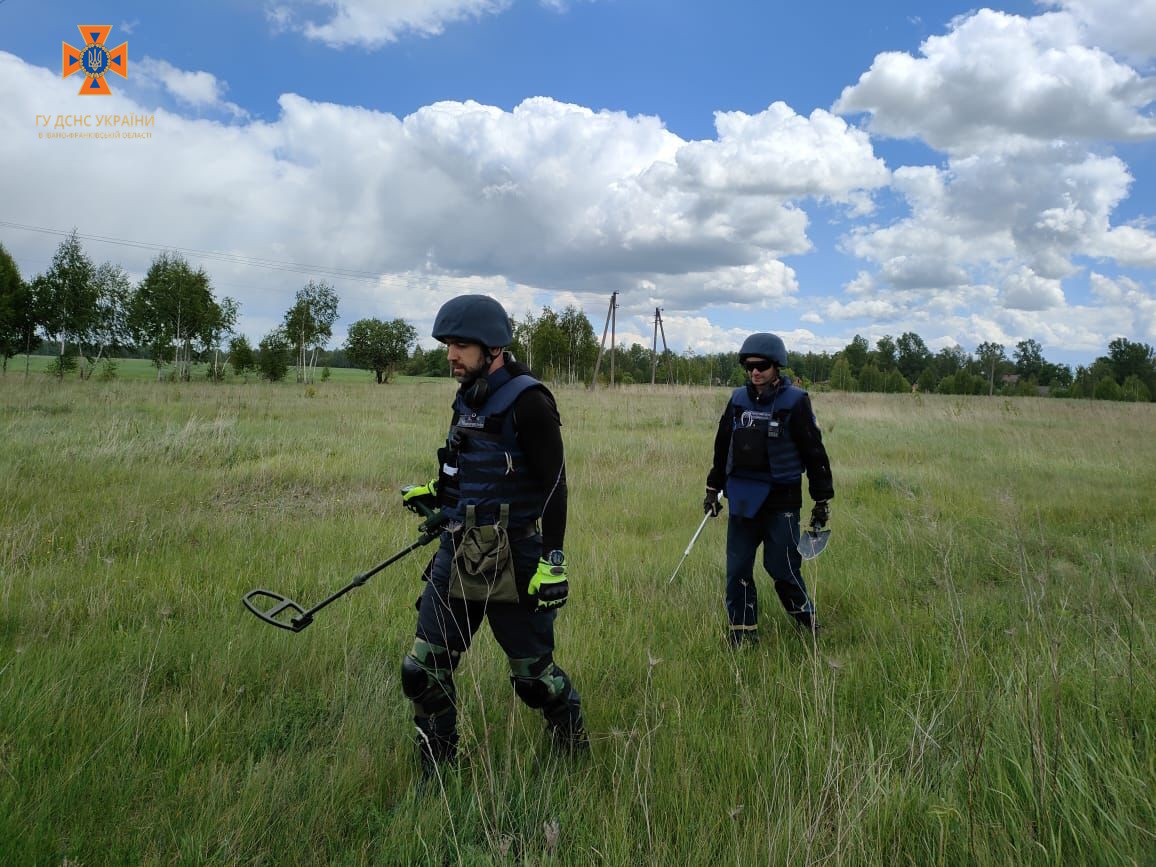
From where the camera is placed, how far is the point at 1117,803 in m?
2.15

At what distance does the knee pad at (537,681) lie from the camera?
2.65 metres

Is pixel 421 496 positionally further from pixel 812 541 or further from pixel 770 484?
pixel 812 541

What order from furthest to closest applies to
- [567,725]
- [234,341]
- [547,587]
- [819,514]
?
[234,341]
[819,514]
[567,725]
[547,587]

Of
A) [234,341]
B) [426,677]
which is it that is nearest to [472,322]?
[426,677]

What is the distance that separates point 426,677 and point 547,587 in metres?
0.68

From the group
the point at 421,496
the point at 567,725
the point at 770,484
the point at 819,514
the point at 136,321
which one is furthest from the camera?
the point at 136,321

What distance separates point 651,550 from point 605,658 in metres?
2.39

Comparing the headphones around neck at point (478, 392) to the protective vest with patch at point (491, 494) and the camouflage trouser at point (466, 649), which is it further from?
the camouflage trouser at point (466, 649)

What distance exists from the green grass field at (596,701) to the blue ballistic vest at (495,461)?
64cm

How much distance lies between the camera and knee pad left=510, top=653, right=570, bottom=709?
2.65 metres

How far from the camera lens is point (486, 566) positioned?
255cm

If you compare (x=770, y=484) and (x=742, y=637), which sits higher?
(x=770, y=484)

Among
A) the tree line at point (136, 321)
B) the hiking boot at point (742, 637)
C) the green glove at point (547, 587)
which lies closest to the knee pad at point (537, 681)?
the green glove at point (547, 587)

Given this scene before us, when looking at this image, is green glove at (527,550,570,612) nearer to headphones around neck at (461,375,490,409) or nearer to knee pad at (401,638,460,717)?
knee pad at (401,638,460,717)
